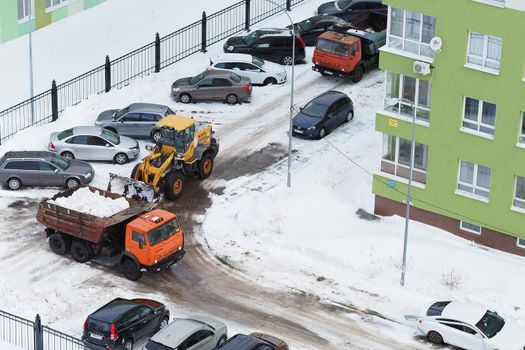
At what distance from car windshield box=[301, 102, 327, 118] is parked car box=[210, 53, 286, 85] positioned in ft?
18.1

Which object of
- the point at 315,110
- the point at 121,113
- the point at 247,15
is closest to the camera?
the point at 121,113

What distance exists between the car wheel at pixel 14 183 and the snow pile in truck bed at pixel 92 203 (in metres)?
Result: 6.00

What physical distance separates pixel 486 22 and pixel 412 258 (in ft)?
33.2

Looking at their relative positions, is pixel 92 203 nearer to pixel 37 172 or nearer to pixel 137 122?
pixel 37 172

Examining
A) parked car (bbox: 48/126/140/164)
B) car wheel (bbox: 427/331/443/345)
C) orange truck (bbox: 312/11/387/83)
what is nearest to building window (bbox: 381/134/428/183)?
car wheel (bbox: 427/331/443/345)

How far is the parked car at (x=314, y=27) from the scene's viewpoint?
76.8 metres

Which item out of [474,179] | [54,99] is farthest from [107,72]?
[474,179]

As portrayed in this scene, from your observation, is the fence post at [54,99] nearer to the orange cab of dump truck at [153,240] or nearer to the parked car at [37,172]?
the parked car at [37,172]

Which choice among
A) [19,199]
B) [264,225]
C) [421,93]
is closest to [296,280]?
[264,225]

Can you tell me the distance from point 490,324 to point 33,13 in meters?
39.1

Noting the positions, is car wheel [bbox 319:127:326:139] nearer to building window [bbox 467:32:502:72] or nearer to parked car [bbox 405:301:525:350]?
building window [bbox 467:32:502:72]

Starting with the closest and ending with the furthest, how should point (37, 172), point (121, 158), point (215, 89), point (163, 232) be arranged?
1. point (163, 232)
2. point (37, 172)
3. point (121, 158)
4. point (215, 89)

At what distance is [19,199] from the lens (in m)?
60.4

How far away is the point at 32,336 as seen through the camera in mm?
48531
